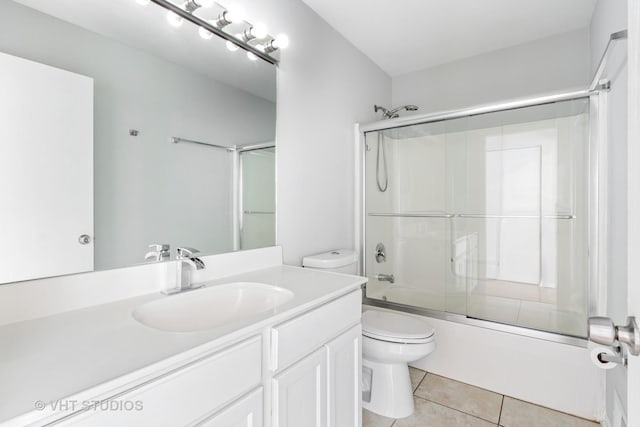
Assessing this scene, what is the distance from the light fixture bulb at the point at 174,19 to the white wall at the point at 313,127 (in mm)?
406

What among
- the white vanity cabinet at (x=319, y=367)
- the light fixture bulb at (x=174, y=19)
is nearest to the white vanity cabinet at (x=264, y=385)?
the white vanity cabinet at (x=319, y=367)

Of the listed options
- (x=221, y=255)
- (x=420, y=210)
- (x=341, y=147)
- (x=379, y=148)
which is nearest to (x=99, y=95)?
(x=221, y=255)

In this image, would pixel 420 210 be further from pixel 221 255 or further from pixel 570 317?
pixel 221 255

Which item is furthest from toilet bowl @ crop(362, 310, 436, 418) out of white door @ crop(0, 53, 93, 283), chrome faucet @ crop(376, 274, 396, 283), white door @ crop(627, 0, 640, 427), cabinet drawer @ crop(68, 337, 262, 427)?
white door @ crop(0, 53, 93, 283)

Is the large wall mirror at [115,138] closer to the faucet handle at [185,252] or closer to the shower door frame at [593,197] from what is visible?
the faucet handle at [185,252]

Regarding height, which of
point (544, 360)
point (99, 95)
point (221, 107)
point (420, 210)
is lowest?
point (544, 360)

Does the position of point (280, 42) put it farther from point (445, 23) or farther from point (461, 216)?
point (461, 216)

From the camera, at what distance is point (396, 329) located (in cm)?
172

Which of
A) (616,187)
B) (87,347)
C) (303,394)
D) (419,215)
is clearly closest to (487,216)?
(419,215)

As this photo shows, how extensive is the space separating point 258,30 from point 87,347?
60.8 inches

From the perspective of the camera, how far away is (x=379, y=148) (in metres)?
2.53

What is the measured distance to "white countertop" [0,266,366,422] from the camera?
1.86ft

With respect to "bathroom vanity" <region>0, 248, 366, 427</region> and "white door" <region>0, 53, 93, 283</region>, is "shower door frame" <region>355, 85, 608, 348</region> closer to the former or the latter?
"bathroom vanity" <region>0, 248, 366, 427</region>

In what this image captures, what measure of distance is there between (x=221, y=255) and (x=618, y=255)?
180 cm
